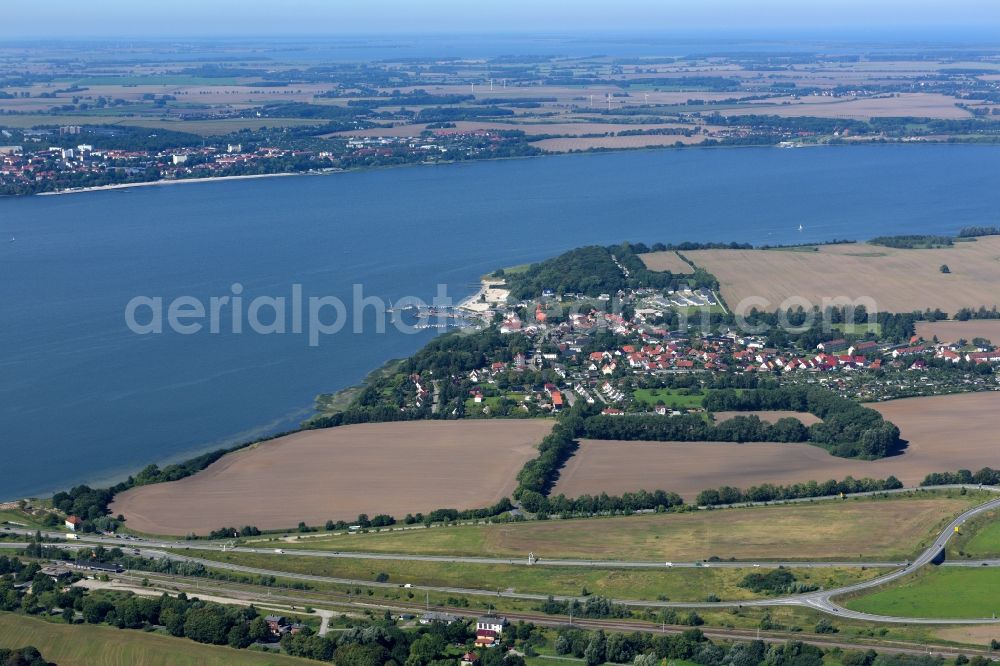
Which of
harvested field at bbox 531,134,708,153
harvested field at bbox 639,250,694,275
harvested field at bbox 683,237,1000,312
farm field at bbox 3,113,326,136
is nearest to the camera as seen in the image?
harvested field at bbox 683,237,1000,312

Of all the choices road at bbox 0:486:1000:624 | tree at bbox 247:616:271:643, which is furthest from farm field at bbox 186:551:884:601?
tree at bbox 247:616:271:643

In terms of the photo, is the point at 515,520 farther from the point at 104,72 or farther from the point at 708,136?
the point at 104,72

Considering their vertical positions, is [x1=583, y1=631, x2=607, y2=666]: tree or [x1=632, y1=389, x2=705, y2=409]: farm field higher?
[x1=632, y1=389, x2=705, y2=409]: farm field

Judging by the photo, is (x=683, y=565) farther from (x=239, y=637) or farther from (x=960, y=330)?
(x=960, y=330)

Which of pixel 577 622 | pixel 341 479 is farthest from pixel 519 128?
pixel 577 622

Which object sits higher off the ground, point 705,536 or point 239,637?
point 705,536

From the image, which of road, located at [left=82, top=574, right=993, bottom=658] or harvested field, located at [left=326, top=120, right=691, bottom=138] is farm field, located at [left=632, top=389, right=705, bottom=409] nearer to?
road, located at [left=82, top=574, right=993, bottom=658]

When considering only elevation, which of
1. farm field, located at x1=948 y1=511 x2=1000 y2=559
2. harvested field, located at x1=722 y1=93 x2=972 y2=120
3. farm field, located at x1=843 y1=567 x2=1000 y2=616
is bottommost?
farm field, located at x1=843 y1=567 x2=1000 y2=616
